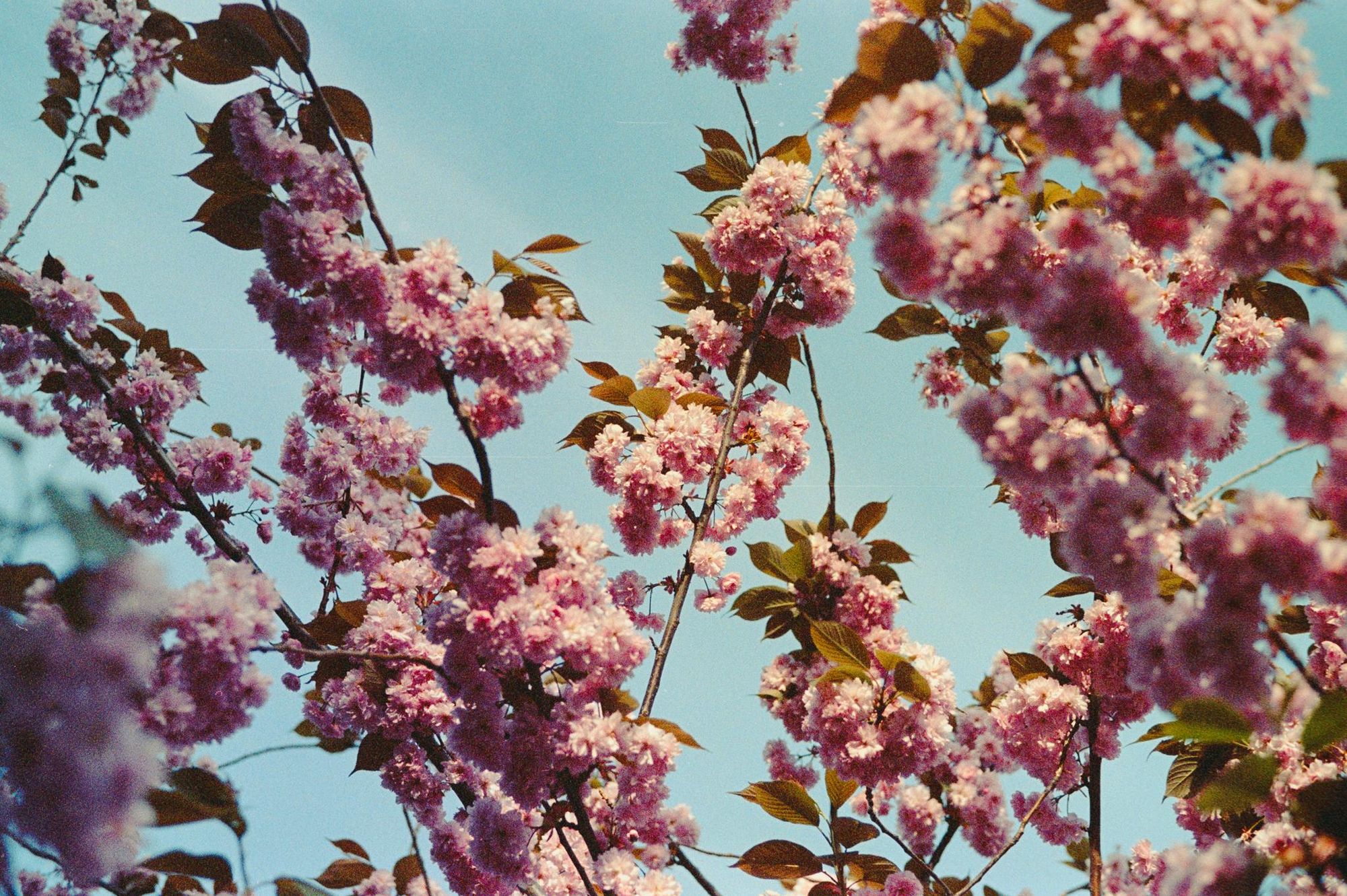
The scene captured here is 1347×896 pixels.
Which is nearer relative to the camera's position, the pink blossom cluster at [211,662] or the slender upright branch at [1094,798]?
the pink blossom cluster at [211,662]

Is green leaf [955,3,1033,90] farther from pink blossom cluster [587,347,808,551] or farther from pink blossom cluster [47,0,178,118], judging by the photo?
pink blossom cluster [47,0,178,118]

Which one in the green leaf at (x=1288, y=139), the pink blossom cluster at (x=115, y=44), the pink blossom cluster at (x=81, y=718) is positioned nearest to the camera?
Result: the pink blossom cluster at (x=81, y=718)

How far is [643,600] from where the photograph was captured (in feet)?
12.1

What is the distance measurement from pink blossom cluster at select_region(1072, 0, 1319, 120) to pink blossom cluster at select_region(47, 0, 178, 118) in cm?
439

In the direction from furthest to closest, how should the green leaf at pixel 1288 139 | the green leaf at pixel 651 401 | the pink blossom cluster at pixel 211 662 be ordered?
the green leaf at pixel 651 401
the pink blossom cluster at pixel 211 662
the green leaf at pixel 1288 139

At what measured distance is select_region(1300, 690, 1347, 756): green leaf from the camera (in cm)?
116

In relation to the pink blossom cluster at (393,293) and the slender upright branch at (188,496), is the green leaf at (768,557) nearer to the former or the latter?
the pink blossom cluster at (393,293)

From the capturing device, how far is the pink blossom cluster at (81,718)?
1.01 m

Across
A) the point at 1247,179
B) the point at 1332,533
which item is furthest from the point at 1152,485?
the point at 1332,533

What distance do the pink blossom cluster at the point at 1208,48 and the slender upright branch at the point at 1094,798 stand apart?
1944mm

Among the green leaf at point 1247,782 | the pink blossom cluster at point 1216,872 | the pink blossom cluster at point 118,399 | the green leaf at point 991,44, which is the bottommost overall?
the pink blossom cluster at point 1216,872

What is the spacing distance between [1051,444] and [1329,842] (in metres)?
0.70

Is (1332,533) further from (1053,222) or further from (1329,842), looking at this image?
(1053,222)

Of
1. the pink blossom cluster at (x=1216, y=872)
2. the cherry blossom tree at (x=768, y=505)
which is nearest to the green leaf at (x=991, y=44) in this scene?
the cherry blossom tree at (x=768, y=505)
